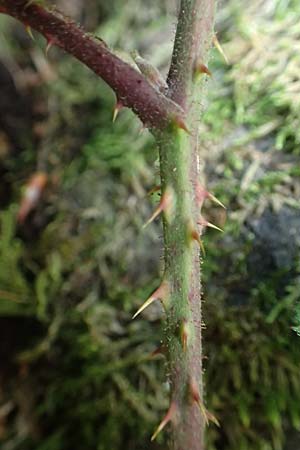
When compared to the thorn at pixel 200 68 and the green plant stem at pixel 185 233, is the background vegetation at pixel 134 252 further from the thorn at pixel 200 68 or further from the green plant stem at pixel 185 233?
the thorn at pixel 200 68

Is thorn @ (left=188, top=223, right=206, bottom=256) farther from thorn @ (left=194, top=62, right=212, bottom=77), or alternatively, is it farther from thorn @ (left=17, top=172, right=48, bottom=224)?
thorn @ (left=17, top=172, right=48, bottom=224)

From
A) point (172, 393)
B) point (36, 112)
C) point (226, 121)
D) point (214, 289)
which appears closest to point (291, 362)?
point (214, 289)

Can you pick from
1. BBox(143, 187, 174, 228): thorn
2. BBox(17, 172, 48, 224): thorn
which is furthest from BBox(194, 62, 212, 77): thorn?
BBox(17, 172, 48, 224): thorn

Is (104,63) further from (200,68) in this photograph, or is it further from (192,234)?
(192,234)

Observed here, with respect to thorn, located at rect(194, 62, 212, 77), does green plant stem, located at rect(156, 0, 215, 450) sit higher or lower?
lower

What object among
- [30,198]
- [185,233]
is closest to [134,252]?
[30,198]
